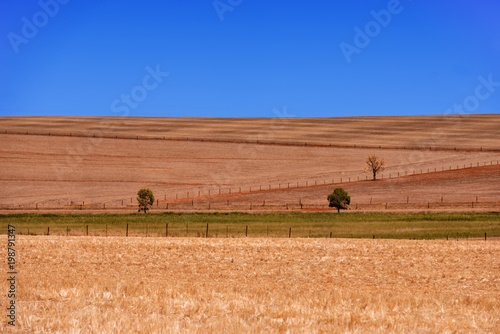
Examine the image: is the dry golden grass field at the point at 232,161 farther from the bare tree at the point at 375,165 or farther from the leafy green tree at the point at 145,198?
the leafy green tree at the point at 145,198

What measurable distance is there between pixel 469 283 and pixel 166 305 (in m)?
14.2

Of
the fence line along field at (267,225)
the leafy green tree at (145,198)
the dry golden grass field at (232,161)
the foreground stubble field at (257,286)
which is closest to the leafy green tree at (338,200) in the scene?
the fence line along field at (267,225)

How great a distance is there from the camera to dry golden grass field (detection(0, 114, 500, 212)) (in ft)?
261

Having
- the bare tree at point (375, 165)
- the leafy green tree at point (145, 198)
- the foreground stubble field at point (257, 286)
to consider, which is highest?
the bare tree at point (375, 165)

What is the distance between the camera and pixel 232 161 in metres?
104

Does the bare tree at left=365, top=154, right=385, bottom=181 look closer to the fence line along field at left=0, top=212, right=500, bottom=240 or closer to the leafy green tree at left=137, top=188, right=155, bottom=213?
the fence line along field at left=0, top=212, right=500, bottom=240

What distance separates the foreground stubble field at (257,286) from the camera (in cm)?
1293

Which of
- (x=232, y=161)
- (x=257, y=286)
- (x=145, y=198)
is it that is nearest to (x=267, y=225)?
(x=145, y=198)

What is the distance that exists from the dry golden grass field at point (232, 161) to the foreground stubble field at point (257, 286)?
137ft

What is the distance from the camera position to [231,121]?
154625 mm

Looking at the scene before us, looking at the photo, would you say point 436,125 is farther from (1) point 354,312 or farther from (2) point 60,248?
(1) point 354,312

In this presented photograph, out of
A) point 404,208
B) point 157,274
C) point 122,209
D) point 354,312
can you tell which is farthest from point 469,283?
point 122,209

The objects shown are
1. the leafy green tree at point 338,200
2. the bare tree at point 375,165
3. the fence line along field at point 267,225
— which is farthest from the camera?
the bare tree at point 375,165

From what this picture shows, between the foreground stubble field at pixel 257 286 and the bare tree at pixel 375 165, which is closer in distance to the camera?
the foreground stubble field at pixel 257 286
